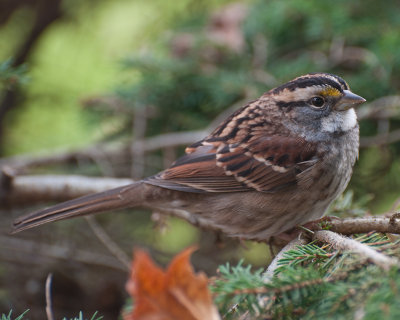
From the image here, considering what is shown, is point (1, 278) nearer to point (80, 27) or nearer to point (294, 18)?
point (80, 27)

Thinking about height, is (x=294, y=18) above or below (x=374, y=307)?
above

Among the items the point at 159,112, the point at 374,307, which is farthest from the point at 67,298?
the point at 374,307

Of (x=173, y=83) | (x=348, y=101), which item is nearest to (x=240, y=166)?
(x=348, y=101)

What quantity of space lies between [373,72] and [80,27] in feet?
7.69

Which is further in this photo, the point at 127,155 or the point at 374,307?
the point at 127,155

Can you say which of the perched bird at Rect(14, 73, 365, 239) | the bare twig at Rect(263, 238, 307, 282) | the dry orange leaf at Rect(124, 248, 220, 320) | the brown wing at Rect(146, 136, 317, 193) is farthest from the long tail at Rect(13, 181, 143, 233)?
the dry orange leaf at Rect(124, 248, 220, 320)

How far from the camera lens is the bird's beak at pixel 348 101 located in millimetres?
2325

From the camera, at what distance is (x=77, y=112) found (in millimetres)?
3465

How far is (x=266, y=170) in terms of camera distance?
2.42 metres

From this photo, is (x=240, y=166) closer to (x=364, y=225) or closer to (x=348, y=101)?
(x=348, y=101)

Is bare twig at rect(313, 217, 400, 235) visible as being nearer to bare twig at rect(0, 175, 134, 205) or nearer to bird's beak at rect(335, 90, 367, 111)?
bird's beak at rect(335, 90, 367, 111)

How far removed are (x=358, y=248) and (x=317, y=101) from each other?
1.29 m

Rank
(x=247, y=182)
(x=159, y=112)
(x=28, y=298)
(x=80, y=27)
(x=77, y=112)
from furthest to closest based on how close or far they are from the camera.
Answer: (x=80, y=27) → (x=77, y=112) → (x=159, y=112) → (x=28, y=298) → (x=247, y=182)

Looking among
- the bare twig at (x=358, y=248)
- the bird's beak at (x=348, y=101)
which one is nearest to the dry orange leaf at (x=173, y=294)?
the bare twig at (x=358, y=248)
